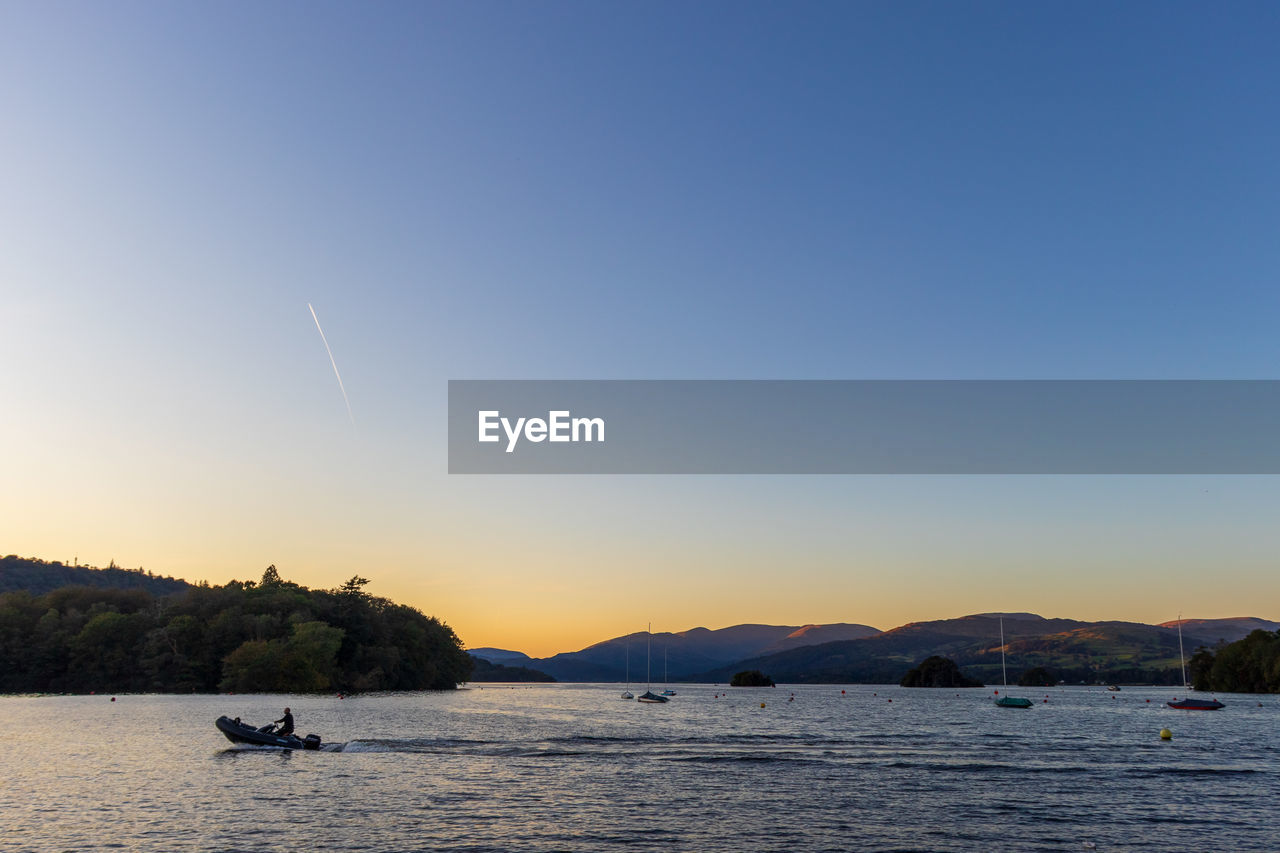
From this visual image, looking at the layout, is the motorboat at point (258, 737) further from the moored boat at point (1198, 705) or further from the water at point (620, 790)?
the moored boat at point (1198, 705)

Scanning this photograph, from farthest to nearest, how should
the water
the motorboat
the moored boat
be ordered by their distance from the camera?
the moored boat → the motorboat → the water

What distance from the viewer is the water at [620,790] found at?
135ft

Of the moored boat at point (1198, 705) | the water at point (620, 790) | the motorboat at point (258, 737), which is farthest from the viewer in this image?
the moored boat at point (1198, 705)

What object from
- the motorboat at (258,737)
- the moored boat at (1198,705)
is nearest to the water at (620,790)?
the motorboat at (258,737)

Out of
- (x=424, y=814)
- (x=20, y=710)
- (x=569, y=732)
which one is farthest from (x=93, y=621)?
(x=424, y=814)

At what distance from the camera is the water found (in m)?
41.2

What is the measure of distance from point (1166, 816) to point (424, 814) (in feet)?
138

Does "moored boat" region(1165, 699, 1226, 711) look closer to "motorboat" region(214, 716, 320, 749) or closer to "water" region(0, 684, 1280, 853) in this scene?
"water" region(0, 684, 1280, 853)

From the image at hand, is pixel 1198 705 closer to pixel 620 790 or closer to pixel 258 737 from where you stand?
pixel 620 790

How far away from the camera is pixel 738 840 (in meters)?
41.2

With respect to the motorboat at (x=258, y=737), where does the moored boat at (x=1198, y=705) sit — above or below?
below

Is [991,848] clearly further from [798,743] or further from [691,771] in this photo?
[798,743]

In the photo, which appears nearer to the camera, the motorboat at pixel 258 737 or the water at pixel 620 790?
the water at pixel 620 790

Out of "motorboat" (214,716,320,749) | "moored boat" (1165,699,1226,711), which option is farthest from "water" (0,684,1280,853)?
"moored boat" (1165,699,1226,711)
